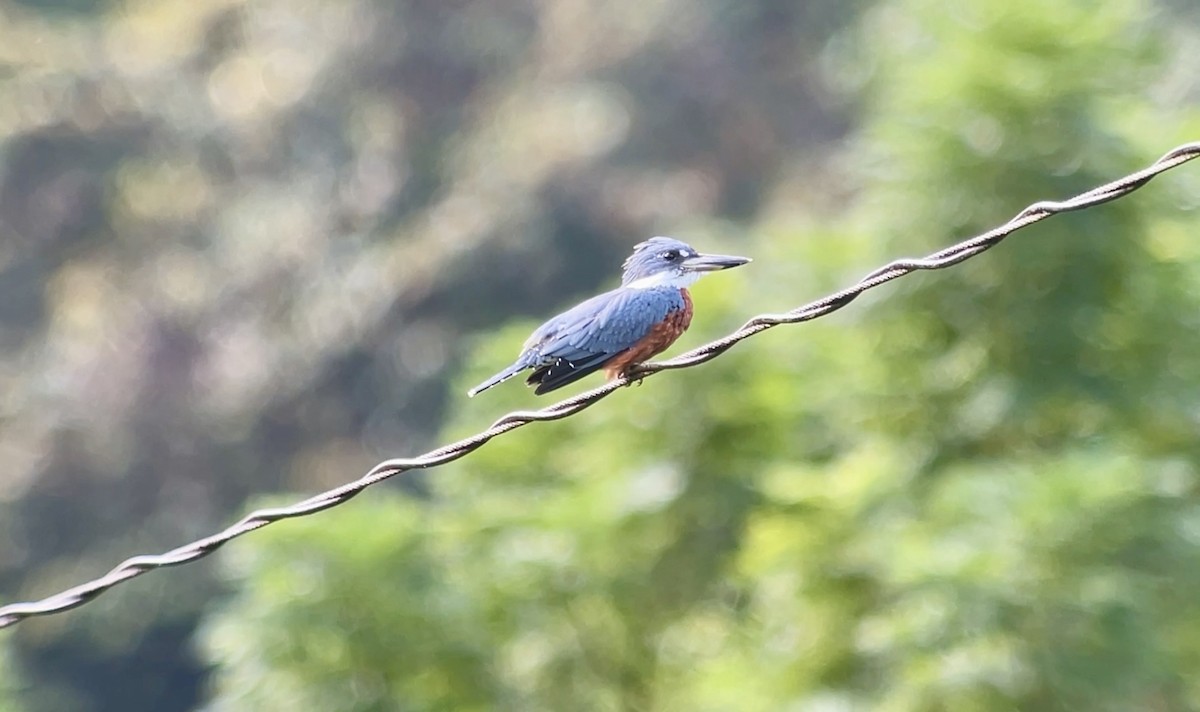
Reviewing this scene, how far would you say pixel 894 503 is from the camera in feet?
27.1

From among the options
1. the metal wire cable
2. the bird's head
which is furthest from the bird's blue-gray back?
the metal wire cable

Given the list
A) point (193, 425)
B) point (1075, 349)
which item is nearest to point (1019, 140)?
point (1075, 349)

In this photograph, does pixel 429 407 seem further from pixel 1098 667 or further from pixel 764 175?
pixel 1098 667

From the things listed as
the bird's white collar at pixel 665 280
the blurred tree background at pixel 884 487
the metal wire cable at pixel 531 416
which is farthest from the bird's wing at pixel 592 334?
the blurred tree background at pixel 884 487

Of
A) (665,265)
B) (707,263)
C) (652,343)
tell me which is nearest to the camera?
(652,343)

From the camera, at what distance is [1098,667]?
7141 mm

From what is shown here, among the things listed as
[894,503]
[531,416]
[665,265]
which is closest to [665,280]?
[665,265]

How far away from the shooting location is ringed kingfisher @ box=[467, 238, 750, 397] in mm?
4723

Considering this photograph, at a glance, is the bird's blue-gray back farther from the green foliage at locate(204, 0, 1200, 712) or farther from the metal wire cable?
the green foliage at locate(204, 0, 1200, 712)

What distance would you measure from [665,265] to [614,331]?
547 millimetres

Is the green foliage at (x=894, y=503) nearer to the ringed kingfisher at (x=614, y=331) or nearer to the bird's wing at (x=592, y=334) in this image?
the ringed kingfisher at (x=614, y=331)

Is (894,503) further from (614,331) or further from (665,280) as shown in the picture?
(614,331)

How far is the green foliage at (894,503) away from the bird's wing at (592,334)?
2.87 metres

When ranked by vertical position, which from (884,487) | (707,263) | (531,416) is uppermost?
(707,263)
